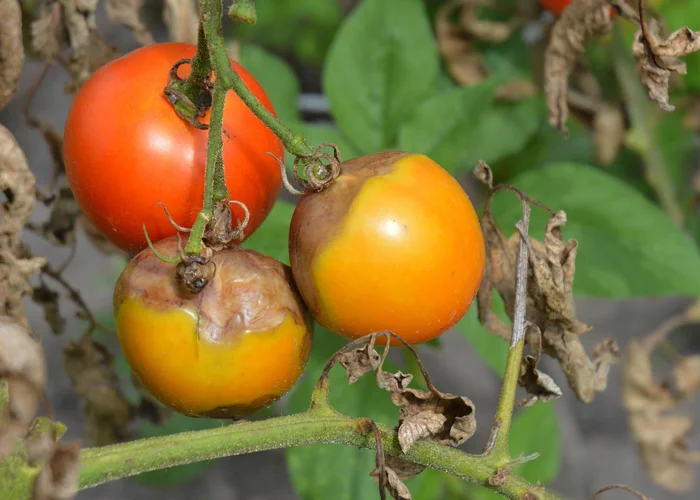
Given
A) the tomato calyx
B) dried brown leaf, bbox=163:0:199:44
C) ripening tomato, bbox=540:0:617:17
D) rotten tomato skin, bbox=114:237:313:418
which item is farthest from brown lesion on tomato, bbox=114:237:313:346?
ripening tomato, bbox=540:0:617:17

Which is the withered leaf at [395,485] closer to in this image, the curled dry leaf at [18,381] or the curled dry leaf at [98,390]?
the curled dry leaf at [18,381]

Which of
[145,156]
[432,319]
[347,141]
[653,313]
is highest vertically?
[145,156]

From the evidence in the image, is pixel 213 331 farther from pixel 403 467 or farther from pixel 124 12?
pixel 124 12

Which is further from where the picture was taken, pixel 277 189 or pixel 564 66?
pixel 564 66

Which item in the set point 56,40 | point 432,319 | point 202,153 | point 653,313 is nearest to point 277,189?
point 202,153

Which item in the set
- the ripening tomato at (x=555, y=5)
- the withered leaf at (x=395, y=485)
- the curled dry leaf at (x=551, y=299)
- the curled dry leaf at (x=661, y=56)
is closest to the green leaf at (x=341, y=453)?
the curled dry leaf at (x=551, y=299)

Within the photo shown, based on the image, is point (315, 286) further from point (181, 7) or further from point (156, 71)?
point (181, 7)

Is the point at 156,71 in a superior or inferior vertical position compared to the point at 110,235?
superior

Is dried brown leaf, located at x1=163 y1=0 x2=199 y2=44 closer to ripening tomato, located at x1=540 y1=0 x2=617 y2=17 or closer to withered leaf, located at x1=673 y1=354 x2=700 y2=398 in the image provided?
ripening tomato, located at x1=540 y1=0 x2=617 y2=17
